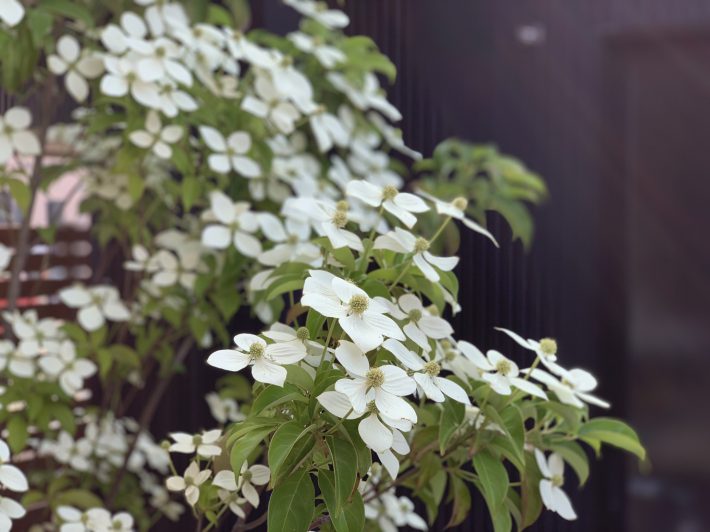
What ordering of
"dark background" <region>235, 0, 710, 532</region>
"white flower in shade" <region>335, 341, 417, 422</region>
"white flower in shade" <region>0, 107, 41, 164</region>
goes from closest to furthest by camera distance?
"white flower in shade" <region>335, 341, 417, 422</region> < "white flower in shade" <region>0, 107, 41, 164</region> < "dark background" <region>235, 0, 710, 532</region>

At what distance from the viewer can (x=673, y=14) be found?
271cm

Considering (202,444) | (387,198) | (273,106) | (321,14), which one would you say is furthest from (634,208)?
(202,444)

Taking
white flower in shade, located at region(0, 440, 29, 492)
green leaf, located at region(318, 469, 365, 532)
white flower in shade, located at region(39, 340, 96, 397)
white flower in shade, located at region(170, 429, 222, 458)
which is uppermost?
green leaf, located at region(318, 469, 365, 532)

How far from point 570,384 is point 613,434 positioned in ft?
0.22

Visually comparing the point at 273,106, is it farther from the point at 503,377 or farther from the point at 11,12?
the point at 503,377

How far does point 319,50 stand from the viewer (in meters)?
1.38

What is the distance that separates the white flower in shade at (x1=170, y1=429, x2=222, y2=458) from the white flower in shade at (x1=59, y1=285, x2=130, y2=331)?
0.46 metres

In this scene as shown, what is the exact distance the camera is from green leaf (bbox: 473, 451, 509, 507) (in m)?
0.78

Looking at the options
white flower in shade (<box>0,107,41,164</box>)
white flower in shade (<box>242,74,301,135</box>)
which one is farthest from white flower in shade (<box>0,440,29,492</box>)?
white flower in shade (<box>242,74,301,135</box>)

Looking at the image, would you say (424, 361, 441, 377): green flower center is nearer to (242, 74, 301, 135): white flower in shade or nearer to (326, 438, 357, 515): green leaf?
(326, 438, 357, 515): green leaf

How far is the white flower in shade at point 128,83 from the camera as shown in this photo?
1169 millimetres

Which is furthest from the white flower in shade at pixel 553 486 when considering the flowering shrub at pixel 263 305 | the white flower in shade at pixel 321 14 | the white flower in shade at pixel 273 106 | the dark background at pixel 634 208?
the dark background at pixel 634 208

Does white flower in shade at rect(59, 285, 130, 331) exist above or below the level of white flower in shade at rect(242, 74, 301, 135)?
below

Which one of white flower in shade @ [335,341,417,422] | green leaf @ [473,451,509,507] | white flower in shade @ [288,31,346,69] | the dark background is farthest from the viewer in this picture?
the dark background
